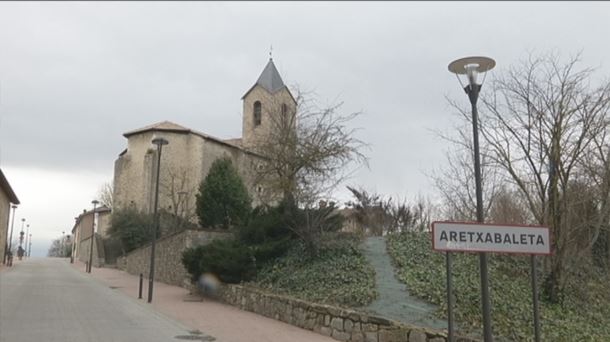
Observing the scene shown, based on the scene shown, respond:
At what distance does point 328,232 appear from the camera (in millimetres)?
17828

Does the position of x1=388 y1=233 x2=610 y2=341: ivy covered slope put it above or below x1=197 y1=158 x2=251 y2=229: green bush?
below

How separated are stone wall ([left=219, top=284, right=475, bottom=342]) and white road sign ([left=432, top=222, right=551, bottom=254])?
2533 mm

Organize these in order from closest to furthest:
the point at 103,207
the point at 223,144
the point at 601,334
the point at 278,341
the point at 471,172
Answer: the point at 278,341 → the point at 601,334 → the point at 471,172 → the point at 223,144 → the point at 103,207

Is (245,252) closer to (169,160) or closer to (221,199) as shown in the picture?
(221,199)

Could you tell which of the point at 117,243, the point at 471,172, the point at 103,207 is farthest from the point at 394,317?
the point at 103,207

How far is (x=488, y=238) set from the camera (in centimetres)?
787

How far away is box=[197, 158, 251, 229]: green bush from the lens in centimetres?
3244

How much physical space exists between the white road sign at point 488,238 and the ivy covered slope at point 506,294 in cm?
312

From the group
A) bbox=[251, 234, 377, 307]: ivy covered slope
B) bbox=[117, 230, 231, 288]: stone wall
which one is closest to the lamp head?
bbox=[251, 234, 377, 307]: ivy covered slope

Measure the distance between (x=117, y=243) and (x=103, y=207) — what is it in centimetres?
2377

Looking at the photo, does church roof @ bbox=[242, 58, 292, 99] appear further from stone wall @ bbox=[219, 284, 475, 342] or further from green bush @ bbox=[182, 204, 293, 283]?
stone wall @ bbox=[219, 284, 475, 342]

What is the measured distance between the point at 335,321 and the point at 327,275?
11.3 feet

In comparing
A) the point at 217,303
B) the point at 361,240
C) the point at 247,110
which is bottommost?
the point at 217,303

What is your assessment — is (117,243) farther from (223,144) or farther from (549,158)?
(549,158)
